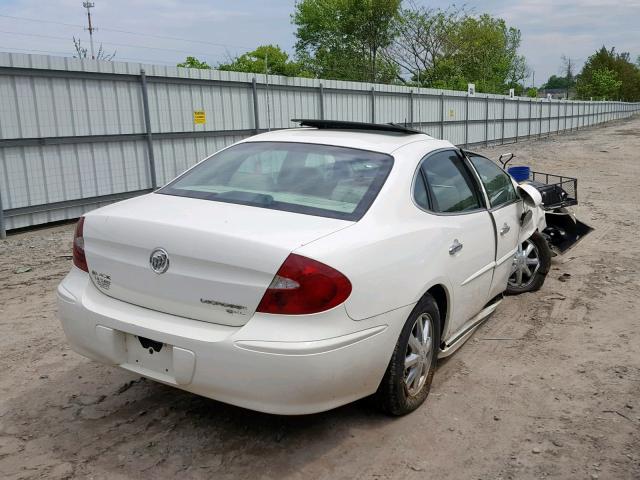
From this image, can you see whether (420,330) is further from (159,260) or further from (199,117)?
(199,117)

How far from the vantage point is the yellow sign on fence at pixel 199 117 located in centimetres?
1138

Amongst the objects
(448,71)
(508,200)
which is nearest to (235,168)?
(508,200)

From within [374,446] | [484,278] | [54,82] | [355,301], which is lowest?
[374,446]

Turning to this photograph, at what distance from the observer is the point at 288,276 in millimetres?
2570

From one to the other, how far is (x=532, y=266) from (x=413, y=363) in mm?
3066

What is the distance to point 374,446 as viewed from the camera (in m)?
3.03

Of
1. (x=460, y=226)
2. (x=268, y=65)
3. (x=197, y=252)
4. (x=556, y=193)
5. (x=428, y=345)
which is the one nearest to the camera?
(x=197, y=252)

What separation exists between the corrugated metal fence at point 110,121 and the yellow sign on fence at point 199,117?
19 mm

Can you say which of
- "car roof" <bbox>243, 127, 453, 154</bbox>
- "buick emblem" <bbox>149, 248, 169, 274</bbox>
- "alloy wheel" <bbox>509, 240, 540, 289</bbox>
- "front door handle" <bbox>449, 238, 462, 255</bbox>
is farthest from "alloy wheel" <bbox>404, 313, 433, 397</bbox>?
"alloy wheel" <bbox>509, 240, 540, 289</bbox>

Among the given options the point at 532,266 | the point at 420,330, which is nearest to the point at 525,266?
the point at 532,266

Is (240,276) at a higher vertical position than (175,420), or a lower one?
higher

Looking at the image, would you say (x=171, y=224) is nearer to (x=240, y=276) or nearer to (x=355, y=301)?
(x=240, y=276)

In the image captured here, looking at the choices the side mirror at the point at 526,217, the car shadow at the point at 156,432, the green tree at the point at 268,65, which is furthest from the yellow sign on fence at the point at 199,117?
the green tree at the point at 268,65

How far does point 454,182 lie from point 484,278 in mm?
705
